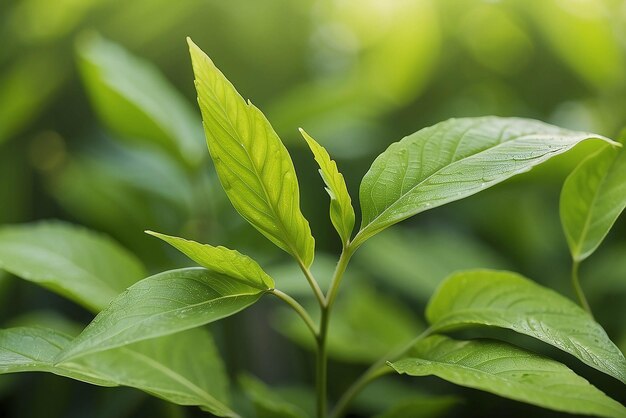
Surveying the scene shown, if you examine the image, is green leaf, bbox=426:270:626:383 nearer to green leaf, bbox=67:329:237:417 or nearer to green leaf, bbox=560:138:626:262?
green leaf, bbox=560:138:626:262

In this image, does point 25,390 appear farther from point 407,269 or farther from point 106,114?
point 407,269

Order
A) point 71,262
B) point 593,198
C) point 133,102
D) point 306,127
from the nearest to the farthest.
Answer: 1. point 593,198
2. point 71,262
3. point 133,102
4. point 306,127

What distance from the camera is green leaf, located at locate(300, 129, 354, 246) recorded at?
44cm

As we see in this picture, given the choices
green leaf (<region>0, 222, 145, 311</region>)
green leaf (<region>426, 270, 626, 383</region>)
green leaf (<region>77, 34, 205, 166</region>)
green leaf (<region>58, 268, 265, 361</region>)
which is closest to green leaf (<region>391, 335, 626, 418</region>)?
green leaf (<region>426, 270, 626, 383</region>)

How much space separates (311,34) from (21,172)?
1.77 feet

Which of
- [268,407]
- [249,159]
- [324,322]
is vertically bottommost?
[268,407]

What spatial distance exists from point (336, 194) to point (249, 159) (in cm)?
6

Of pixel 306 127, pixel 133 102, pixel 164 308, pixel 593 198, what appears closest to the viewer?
pixel 164 308

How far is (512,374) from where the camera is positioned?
396 millimetres

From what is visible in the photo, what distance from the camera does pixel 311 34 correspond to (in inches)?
46.2

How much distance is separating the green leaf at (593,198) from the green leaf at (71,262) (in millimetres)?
388

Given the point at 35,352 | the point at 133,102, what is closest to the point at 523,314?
the point at 35,352

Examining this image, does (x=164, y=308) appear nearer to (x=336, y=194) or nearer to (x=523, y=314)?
(x=336, y=194)

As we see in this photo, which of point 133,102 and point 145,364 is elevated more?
point 133,102
